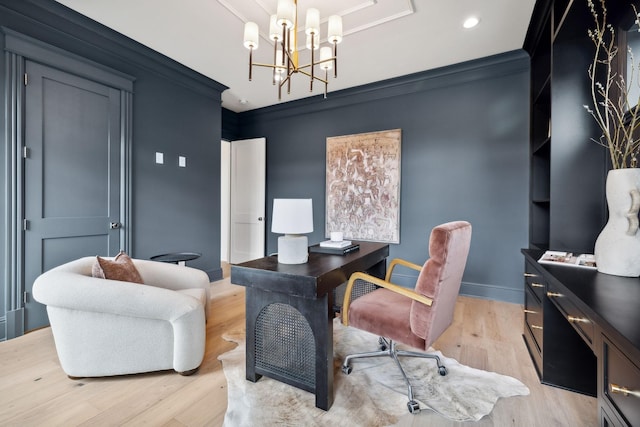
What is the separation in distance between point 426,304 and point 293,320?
2.34 ft

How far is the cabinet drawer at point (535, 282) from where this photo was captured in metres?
1.71

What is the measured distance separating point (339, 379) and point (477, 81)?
342cm

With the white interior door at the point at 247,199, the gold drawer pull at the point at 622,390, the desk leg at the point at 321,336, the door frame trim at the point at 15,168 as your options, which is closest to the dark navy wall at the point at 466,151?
the white interior door at the point at 247,199

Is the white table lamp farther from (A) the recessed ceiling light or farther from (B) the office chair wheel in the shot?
(A) the recessed ceiling light

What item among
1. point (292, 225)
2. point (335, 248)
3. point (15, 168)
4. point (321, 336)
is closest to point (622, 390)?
point (321, 336)

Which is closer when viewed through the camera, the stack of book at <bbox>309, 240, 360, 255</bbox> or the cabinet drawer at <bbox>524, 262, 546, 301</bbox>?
the cabinet drawer at <bbox>524, 262, 546, 301</bbox>

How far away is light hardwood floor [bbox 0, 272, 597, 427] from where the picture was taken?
55.1 inches

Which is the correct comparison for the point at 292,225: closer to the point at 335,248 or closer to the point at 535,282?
the point at 335,248

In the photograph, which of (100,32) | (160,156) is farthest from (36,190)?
(100,32)

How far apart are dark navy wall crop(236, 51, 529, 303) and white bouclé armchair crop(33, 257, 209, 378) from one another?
8.94 feet

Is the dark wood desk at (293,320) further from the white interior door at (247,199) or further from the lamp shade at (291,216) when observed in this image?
the white interior door at (247,199)

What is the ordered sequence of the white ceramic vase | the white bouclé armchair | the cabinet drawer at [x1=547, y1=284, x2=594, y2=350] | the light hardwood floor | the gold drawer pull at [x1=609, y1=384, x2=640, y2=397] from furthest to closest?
1. the white bouclé armchair
2. the light hardwood floor
3. the white ceramic vase
4. the cabinet drawer at [x1=547, y1=284, x2=594, y2=350]
5. the gold drawer pull at [x1=609, y1=384, x2=640, y2=397]

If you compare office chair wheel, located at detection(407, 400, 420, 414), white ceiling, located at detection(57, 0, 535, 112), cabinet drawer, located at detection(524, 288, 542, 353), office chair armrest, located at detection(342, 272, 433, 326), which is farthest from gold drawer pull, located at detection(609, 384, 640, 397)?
white ceiling, located at detection(57, 0, 535, 112)

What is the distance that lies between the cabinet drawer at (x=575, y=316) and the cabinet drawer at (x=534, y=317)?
303 mm
